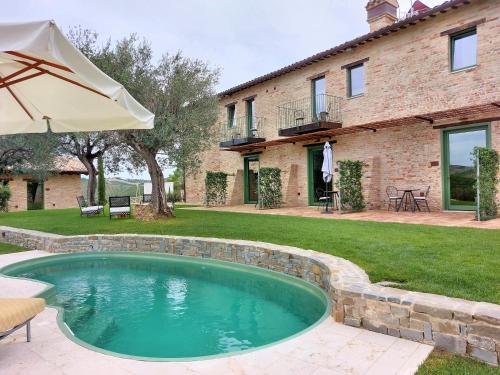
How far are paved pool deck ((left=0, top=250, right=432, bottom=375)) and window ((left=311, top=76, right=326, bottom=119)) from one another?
1274cm

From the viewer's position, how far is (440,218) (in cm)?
977

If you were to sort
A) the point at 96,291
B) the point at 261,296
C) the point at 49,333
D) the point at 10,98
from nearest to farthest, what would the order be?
the point at 49,333 → the point at 10,98 → the point at 261,296 → the point at 96,291

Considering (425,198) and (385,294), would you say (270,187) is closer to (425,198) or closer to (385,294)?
(425,198)

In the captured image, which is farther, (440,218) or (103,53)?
(103,53)

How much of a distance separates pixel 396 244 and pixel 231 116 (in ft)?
49.9

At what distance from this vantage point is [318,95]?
15.5 m

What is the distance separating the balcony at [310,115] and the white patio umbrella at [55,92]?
10.3 meters

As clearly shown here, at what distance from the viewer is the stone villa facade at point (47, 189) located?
80.6 ft

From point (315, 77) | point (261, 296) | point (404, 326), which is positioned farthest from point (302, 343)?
point (315, 77)

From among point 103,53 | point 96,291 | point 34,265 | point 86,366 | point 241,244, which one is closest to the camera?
point 86,366

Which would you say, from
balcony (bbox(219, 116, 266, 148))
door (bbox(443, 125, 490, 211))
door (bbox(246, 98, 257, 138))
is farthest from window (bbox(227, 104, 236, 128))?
door (bbox(443, 125, 490, 211))

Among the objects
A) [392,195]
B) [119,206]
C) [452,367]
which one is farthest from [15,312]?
[392,195]

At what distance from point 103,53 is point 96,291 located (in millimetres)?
7870

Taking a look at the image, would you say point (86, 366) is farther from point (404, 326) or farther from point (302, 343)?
point (404, 326)
